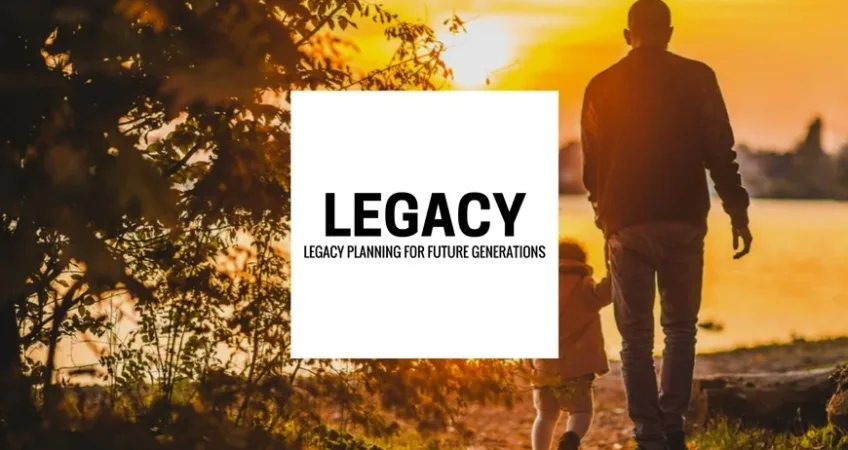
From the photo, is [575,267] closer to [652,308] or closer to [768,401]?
[652,308]

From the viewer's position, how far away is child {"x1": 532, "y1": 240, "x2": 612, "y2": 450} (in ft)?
17.3

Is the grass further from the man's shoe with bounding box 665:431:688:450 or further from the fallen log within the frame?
the man's shoe with bounding box 665:431:688:450

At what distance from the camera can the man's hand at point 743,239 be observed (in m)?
5.14

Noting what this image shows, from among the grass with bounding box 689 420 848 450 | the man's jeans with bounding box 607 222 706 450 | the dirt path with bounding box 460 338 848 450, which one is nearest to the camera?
the man's jeans with bounding box 607 222 706 450

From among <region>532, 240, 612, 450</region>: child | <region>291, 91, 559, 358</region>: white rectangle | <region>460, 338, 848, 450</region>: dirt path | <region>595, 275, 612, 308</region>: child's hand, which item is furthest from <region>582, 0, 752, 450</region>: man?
<region>460, 338, 848, 450</region>: dirt path

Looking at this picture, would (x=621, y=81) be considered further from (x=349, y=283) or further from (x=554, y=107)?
(x=349, y=283)

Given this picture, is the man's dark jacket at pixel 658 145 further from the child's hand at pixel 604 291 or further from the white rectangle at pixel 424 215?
the white rectangle at pixel 424 215

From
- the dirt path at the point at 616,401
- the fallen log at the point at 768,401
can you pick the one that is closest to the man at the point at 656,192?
the dirt path at the point at 616,401

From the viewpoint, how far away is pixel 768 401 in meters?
5.88

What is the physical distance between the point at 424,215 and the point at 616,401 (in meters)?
1.65

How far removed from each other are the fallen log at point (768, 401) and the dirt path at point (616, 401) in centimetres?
19

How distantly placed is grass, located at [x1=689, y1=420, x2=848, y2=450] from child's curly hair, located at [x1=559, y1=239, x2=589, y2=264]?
1.13 m

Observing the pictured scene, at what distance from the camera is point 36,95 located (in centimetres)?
354

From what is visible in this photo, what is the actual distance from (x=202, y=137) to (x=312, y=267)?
3.26 ft
